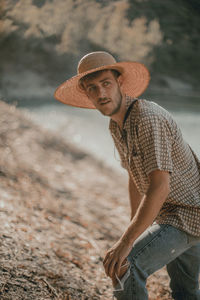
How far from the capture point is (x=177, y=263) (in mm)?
2199

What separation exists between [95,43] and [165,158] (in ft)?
52.6

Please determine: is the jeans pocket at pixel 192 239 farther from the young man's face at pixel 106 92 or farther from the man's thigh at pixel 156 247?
the young man's face at pixel 106 92

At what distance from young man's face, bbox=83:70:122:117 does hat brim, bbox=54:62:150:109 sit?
0.21 feet

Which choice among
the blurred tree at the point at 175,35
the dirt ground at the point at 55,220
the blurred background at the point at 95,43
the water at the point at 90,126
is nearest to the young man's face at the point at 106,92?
the dirt ground at the point at 55,220

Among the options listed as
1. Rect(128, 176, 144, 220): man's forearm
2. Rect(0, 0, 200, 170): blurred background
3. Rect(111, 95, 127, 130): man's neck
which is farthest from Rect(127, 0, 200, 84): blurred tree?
Rect(111, 95, 127, 130): man's neck

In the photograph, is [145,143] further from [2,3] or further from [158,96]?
[158,96]

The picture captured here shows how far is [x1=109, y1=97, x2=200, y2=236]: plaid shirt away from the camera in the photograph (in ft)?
5.41

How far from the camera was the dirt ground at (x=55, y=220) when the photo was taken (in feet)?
7.89

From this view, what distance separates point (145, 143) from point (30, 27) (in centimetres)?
1467

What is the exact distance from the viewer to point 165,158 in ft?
5.38

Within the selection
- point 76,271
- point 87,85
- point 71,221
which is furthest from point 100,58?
point 71,221

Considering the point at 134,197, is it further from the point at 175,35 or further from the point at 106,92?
the point at 175,35

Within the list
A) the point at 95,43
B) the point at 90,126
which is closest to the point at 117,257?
the point at 90,126

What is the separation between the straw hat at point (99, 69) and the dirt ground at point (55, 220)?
1371mm
